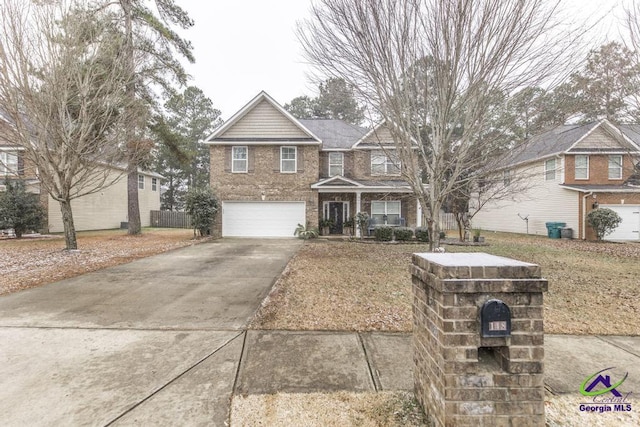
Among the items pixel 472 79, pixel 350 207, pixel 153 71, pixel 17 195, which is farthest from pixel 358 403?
pixel 17 195

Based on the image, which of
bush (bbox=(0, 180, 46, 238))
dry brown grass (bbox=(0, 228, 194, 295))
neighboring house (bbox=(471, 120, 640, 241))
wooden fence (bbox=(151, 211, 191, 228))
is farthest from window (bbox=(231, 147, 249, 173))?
neighboring house (bbox=(471, 120, 640, 241))

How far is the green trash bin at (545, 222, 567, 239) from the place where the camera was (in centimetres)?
1623

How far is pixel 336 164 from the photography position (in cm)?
1677

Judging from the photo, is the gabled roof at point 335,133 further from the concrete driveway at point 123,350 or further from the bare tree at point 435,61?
the concrete driveway at point 123,350

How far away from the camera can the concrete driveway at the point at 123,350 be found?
2.26 metres

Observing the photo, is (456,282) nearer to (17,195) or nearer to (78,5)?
(78,5)

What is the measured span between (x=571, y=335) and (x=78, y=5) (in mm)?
13927

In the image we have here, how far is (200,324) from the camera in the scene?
394 cm

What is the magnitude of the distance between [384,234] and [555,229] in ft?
32.4

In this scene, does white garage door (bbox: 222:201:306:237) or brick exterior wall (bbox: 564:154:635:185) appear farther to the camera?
brick exterior wall (bbox: 564:154:635:185)

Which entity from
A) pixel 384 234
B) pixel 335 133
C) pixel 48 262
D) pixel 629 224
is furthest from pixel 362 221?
pixel 629 224

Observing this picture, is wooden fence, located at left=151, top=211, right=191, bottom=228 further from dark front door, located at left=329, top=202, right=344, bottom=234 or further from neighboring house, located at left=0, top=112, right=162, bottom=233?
dark front door, located at left=329, top=202, right=344, bottom=234

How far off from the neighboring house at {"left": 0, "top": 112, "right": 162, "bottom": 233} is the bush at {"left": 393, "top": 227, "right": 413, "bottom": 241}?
13.7 meters

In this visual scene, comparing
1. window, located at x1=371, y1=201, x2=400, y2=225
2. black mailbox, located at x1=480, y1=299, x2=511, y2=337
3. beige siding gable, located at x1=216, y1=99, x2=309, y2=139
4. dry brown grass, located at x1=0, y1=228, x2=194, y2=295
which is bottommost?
dry brown grass, located at x1=0, y1=228, x2=194, y2=295
